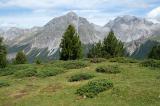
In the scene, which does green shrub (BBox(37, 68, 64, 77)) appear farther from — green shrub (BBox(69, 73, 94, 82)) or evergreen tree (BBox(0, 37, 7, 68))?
evergreen tree (BBox(0, 37, 7, 68))

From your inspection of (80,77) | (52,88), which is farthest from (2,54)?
(52,88)

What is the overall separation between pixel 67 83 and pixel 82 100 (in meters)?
6.76

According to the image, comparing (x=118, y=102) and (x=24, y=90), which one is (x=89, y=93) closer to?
(x=118, y=102)

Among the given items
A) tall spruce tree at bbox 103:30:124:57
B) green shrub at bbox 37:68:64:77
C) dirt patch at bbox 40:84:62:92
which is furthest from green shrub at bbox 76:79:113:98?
tall spruce tree at bbox 103:30:124:57

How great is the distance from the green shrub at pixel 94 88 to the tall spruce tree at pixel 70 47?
43.3 m

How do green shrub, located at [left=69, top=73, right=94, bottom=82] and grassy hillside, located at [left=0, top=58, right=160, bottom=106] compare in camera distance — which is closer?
grassy hillside, located at [left=0, top=58, right=160, bottom=106]

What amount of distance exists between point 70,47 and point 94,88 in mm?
45050

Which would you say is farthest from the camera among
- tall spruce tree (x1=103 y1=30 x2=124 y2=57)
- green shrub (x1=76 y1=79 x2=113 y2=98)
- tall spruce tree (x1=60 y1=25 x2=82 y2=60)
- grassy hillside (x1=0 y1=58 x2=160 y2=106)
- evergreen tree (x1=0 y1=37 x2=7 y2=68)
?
tall spruce tree (x1=103 y1=30 x2=124 y2=57)

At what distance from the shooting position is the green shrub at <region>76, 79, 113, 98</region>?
90.5 ft

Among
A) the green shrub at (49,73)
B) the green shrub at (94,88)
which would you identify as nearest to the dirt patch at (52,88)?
the green shrub at (94,88)

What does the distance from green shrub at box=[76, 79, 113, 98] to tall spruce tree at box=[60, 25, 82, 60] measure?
4333cm

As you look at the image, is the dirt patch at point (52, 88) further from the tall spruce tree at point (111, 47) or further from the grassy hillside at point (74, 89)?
the tall spruce tree at point (111, 47)

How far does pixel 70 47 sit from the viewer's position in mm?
72938

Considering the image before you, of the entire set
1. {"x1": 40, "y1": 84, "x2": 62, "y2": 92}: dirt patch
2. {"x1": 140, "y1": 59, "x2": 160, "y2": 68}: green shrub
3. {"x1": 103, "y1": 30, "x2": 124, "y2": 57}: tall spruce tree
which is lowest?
{"x1": 40, "y1": 84, "x2": 62, "y2": 92}: dirt patch
